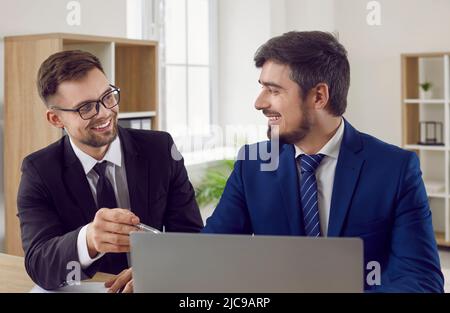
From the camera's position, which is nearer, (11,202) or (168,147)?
(168,147)

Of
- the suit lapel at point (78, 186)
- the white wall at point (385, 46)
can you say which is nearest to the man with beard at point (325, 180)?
the suit lapel at point (78, 186)

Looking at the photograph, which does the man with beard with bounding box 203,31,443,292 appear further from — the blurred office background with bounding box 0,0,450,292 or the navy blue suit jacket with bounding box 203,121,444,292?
the blurred office background with bounding box 0,0,450,292

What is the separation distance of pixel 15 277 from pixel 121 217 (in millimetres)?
404

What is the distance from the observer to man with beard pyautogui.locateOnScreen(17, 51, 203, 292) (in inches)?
67.0

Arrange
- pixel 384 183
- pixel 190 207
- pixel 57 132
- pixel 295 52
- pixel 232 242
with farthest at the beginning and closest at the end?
pixel 57 132, pixel 190 207, pixel 295 52, pixel 384 183, pixel 232 242

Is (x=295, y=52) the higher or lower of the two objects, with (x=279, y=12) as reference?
lower

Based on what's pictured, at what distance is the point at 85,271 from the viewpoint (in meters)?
1.46

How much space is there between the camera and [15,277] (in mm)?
1525

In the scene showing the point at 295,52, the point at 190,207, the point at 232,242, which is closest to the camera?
the point at 232,242

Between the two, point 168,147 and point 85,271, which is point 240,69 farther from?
point 85,271

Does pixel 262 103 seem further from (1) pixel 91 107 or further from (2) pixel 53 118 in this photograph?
(2) pixel 53 118

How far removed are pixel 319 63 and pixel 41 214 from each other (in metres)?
0.77

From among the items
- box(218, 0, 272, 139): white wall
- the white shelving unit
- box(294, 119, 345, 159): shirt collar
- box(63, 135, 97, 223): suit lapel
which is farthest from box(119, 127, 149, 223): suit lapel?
the white shelving unit

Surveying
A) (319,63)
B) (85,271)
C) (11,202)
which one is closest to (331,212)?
(319,63)
